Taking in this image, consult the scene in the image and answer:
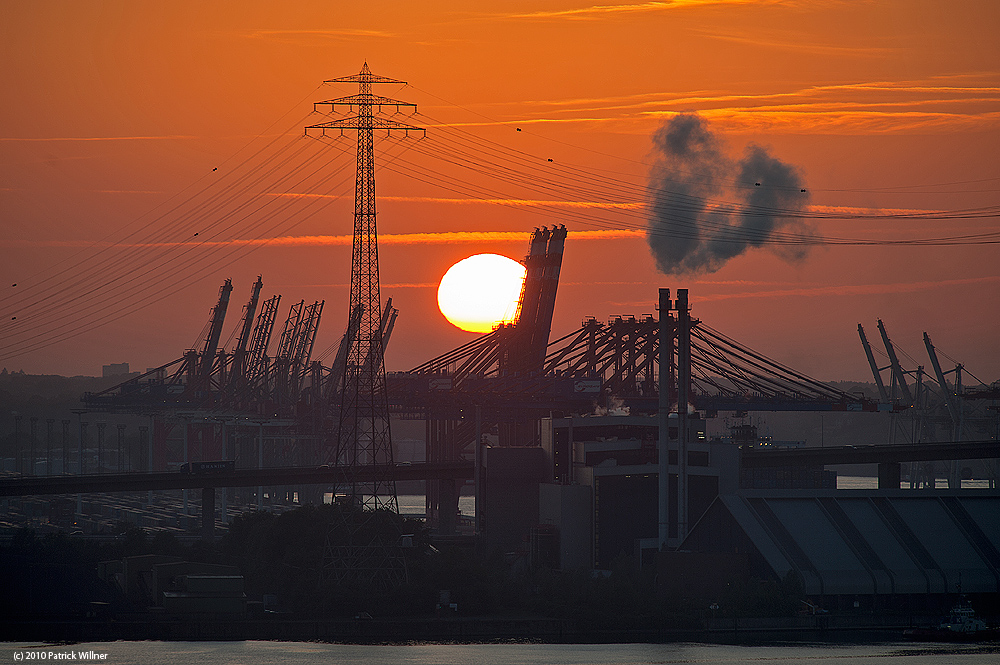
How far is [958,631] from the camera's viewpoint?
194 feet

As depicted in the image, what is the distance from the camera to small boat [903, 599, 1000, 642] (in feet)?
192

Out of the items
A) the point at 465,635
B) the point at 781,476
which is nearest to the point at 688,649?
the point at 465,635

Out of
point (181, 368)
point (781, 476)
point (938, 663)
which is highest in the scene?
point (181, 368)

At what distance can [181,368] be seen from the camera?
15675 cm

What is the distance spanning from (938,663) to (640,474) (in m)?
22.0

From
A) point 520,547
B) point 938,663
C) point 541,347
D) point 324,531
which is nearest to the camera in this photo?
point 938,663

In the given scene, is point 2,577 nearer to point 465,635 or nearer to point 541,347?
point 465,635

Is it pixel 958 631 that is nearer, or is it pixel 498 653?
pixel 498 653

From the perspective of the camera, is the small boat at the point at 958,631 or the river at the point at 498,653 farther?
the small boat at the point at 958,631

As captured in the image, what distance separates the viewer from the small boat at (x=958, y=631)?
58.6 metres

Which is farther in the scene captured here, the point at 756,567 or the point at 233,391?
the point at 233,391

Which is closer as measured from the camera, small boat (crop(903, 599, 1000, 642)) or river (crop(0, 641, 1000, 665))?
river (crop(0, 641, 1000, 665))

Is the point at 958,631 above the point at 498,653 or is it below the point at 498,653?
above

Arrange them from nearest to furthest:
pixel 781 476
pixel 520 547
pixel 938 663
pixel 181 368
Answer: pixel 938 663
pixel 520 547
pixel 781 476
pixel 181 368
